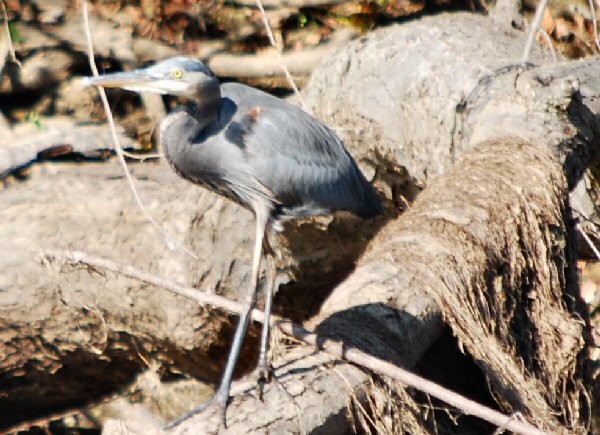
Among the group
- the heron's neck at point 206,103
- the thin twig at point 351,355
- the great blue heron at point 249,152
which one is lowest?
the thin twig at point 351,355

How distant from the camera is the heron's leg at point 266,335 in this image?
2.69m

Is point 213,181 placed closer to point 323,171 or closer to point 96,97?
point 323,171

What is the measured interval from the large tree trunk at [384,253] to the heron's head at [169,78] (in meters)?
0.81

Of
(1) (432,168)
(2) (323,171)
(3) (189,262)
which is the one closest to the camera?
(2) (323,171)

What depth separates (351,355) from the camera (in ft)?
8.77

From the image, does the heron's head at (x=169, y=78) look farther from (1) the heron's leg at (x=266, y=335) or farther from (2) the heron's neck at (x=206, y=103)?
(1) the heron's leg at (x=266, y=335)

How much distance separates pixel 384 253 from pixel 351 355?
0.59 meters

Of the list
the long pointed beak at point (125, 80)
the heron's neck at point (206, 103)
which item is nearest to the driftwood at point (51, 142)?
the heron's neck at point (206, 103)

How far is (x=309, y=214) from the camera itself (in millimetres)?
3238

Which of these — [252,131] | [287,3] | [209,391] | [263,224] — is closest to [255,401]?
[263,224]

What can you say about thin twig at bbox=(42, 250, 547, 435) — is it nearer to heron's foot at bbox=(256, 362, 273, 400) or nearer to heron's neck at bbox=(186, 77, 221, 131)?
heron's foot at bbox=(256, 362, 273, 400)

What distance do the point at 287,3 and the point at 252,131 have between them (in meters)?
2.59

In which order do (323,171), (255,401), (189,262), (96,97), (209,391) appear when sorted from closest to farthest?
(255,401) → (323,171) → (189,262) → (209,391) → (96,97)

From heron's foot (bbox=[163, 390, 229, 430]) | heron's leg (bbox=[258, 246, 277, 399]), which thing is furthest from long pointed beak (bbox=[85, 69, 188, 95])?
heron's foot (bbox=[163, 390, 229, 430])
